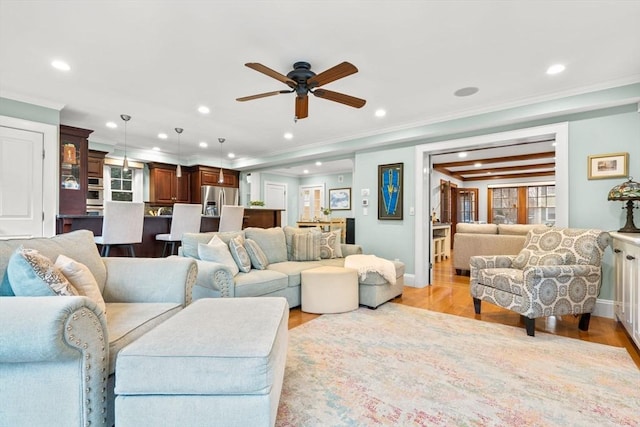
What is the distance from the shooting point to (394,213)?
482cm

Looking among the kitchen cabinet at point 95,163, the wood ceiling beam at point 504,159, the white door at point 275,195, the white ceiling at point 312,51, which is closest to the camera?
the white ceiling at point 312,51

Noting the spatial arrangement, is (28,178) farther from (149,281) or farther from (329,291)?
(329,291)

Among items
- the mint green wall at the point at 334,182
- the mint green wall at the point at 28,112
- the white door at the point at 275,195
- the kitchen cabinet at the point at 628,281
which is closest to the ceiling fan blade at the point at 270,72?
the kitchen cabinet at the point at 628,281

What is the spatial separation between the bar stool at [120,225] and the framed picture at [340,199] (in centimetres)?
631

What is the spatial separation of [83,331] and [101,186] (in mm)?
5390

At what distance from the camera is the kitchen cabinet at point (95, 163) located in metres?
5.43

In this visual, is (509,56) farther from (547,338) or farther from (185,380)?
(185,380)

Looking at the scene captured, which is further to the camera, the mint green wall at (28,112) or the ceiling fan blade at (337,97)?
the mint green wall at (28,112)

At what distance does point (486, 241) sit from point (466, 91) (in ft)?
9.40

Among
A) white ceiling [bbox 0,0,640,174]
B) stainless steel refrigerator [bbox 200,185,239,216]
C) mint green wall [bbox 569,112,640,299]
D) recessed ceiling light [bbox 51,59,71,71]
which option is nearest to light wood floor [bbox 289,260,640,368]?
mint green wall [bbox 569,112,640,299]

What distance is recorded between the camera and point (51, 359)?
123 centimetres

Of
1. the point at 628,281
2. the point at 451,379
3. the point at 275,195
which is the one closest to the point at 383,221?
the point at 628,281

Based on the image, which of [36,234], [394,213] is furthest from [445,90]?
[36,234]

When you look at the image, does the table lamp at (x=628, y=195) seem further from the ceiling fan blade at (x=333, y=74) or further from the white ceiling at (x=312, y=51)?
the ceiling fan blade at (x=333, y=74)
